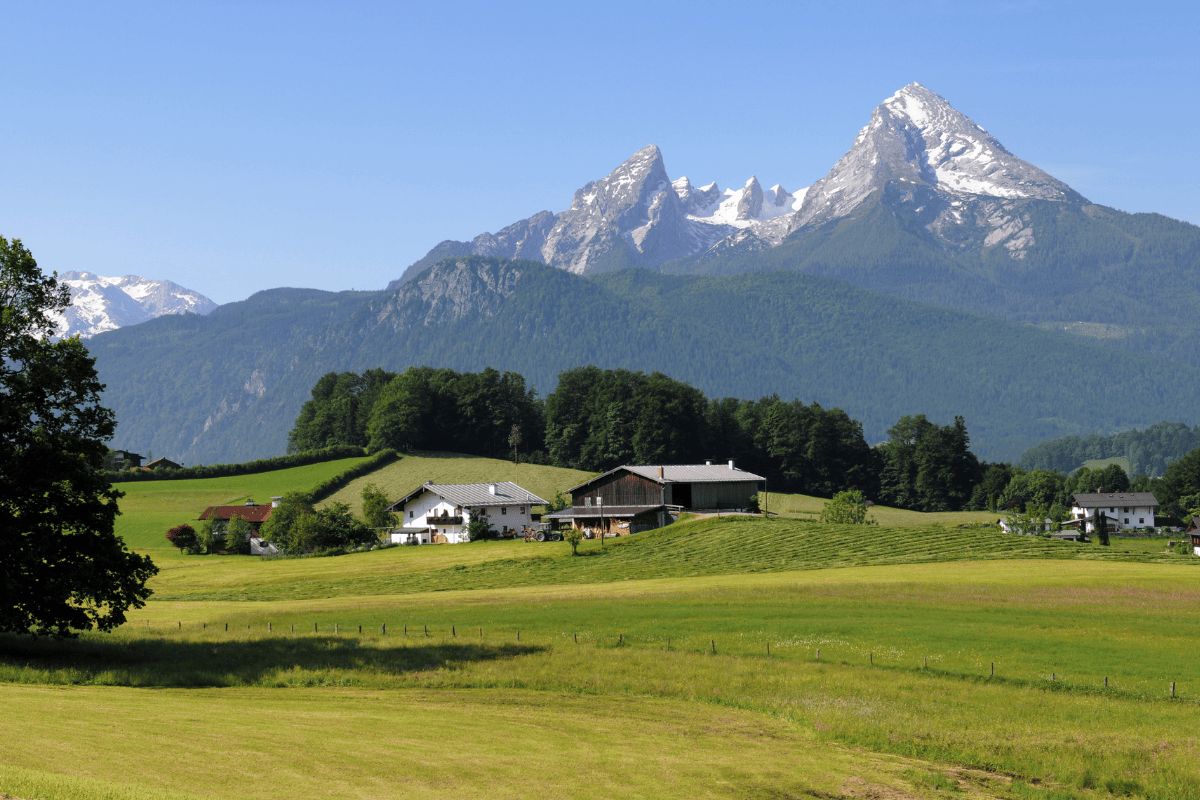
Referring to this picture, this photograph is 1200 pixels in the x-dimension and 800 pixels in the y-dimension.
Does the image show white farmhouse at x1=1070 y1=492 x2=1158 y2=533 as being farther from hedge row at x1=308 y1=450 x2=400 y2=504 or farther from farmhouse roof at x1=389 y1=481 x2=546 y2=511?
hedge row at x1=308 y1=450 x2=400 y2=504

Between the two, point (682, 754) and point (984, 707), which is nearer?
point (682, 754)

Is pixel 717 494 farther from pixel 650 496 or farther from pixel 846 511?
pixel 846 511

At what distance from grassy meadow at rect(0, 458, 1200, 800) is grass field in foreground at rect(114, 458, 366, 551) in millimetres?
61174

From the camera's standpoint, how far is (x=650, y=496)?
131375 millimetres

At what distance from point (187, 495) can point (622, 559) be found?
86684mm

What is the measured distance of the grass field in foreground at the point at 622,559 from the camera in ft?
266

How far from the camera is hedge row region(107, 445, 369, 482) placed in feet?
534

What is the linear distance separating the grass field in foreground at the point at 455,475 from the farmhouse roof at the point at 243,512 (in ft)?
42.6

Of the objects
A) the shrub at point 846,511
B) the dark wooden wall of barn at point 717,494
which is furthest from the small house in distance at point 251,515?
the shrub at point 846,511

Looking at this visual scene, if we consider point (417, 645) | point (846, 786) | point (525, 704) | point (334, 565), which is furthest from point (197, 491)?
point (846, 786)

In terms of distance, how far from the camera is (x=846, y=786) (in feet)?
81.9

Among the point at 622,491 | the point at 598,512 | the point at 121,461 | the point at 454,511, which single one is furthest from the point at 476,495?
the point at 121,461

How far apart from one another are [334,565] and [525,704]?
68.1m

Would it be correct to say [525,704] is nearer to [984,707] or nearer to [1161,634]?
[984,707]
